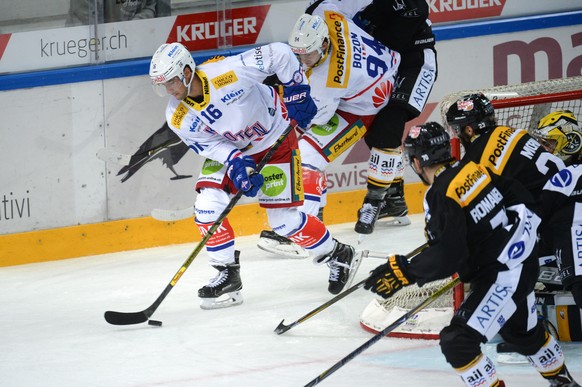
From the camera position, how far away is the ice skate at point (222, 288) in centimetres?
571

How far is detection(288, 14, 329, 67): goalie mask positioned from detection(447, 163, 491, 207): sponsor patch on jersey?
225 cm

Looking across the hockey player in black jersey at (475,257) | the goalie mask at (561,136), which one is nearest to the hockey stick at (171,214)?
the goalie mask at (561,136)

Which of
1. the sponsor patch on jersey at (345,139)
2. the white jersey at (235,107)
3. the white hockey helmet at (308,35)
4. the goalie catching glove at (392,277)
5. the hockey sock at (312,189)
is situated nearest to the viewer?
the goalie catching glove at (392,277)

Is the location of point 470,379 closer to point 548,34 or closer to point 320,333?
point 320,333

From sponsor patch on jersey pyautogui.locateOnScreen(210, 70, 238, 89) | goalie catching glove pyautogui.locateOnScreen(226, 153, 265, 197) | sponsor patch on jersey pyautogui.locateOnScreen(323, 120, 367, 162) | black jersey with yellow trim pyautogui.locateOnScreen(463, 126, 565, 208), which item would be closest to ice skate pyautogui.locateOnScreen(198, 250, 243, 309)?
goalie catching glove pyautogui.locateOnScreen(226, 153, 265, 197)

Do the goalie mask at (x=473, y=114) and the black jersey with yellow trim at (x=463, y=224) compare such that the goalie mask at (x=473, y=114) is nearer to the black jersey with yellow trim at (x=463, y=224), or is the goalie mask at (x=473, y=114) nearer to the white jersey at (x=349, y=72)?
the black jersey with yellow trim at (x=463, y=224)

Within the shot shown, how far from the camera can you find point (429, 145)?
3.89 metres

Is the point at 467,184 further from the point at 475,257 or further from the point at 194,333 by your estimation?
the point at 194,333

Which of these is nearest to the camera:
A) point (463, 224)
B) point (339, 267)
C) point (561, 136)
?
point (463, 224)

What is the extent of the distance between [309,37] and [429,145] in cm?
219

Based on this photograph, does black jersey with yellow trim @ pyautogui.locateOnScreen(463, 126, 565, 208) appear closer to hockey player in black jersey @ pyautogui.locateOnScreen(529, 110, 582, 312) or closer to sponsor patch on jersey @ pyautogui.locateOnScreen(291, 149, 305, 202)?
hockey player in black jersey @ pyautogui.locateOnScreen(529, 110, 582, 312)

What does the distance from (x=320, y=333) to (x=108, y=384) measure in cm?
98

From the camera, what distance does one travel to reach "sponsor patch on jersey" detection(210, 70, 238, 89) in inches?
212

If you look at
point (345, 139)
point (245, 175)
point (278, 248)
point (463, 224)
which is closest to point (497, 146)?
point (463, 224)
